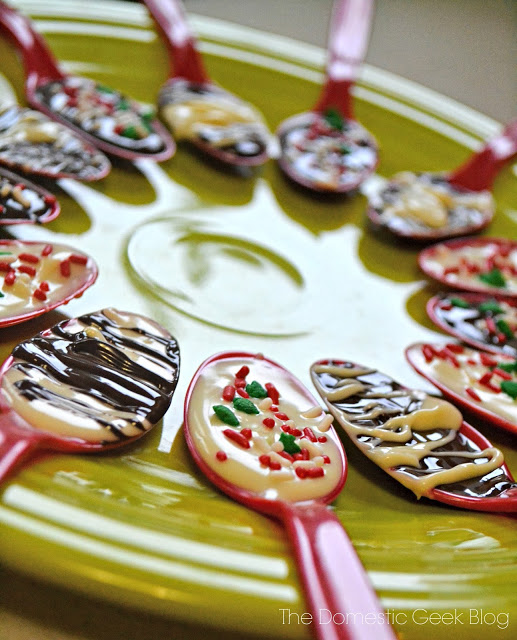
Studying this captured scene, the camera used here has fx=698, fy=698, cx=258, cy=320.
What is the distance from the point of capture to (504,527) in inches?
43.8

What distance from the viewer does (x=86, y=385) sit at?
1054 millimetres

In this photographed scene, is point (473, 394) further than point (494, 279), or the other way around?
point (494, 279)

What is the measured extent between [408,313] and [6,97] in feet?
3.61

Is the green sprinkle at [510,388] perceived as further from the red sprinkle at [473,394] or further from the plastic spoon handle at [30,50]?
the plastic spoon handle at [30,50]

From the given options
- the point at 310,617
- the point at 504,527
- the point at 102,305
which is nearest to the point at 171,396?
the point at 102,305

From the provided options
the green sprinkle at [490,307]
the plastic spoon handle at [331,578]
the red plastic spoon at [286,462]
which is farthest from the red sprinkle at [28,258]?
the green sprinkle at [490,307]

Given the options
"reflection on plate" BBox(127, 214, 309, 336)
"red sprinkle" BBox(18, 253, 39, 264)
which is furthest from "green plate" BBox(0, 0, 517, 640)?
"red sprinkle" BBox(18, 253, 39, 264)

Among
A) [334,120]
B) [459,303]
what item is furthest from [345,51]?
[459,303]

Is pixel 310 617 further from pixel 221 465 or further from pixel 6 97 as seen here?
pixel 6 97

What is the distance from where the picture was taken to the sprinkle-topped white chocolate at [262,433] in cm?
102

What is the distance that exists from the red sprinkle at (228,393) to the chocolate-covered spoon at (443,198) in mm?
776

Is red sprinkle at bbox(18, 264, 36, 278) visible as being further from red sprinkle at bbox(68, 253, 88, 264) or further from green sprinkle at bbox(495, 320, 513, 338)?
green sprinkle at bbox(495, 320, 513, 338)

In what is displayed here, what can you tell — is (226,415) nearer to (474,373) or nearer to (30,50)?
(474,373)

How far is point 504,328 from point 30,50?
1336 mm
